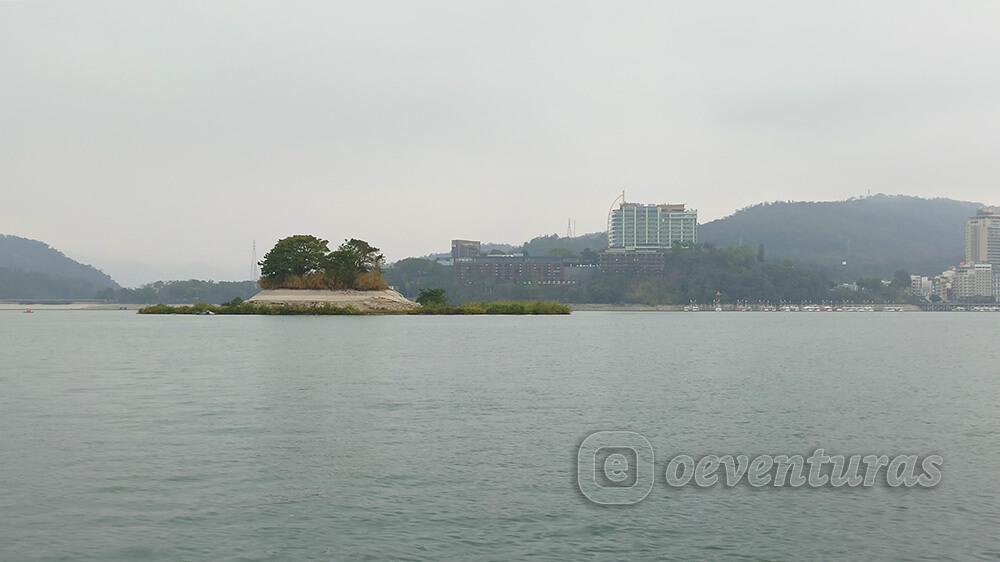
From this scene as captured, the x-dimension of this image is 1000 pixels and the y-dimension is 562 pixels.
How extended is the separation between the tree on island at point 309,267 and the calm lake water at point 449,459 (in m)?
127

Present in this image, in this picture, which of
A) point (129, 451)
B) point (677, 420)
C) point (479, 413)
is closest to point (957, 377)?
point (677, 420)

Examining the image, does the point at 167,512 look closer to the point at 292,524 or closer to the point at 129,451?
the point at 292,524

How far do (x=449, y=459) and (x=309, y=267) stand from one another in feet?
549

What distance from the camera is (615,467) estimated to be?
26125 millimetres

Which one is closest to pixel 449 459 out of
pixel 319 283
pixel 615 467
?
pixel 615 467

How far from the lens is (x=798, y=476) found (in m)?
25.4

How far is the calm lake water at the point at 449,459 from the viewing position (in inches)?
741

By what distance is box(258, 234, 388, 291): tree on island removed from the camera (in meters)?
186

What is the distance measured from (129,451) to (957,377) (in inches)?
1963

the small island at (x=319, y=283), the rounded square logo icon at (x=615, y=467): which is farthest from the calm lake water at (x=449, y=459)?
the small island at (x=319, y=283)

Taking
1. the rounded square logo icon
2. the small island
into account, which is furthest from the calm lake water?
→ the small island
